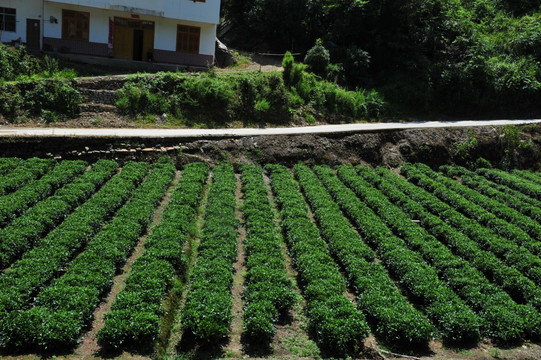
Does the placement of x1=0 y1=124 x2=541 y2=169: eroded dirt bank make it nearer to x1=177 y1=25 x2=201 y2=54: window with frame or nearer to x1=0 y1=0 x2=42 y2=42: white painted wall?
x1=177 y1=25 x2=201 y2=54: window with frame

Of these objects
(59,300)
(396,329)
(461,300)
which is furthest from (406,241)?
(59,300)

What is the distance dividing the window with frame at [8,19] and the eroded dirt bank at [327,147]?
48.6ft

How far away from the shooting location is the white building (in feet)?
107

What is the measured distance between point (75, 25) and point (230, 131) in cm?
1593

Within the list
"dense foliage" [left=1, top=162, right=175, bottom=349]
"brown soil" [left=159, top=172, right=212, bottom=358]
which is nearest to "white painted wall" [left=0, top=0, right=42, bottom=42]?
"brown soil" [left=159, top=172, right=212, bottom=358]

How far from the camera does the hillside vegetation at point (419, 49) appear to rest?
3597 centimetres

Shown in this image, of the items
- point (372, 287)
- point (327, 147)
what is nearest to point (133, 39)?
point (327, 147)

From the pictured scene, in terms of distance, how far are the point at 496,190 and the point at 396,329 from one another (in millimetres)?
16109

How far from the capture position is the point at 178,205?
1852cm

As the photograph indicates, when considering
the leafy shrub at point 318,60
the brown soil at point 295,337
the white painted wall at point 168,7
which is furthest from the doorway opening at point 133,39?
the brown soil at point 295,337

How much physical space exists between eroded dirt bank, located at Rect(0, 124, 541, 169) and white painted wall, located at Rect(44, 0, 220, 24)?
13463 millimetres

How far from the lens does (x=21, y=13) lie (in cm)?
3250

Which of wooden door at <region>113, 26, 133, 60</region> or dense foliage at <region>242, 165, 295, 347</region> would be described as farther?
wooden door at <region>113, 26, 133, 60</region>

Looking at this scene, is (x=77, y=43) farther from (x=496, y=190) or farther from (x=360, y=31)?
(x=496, y=190)
